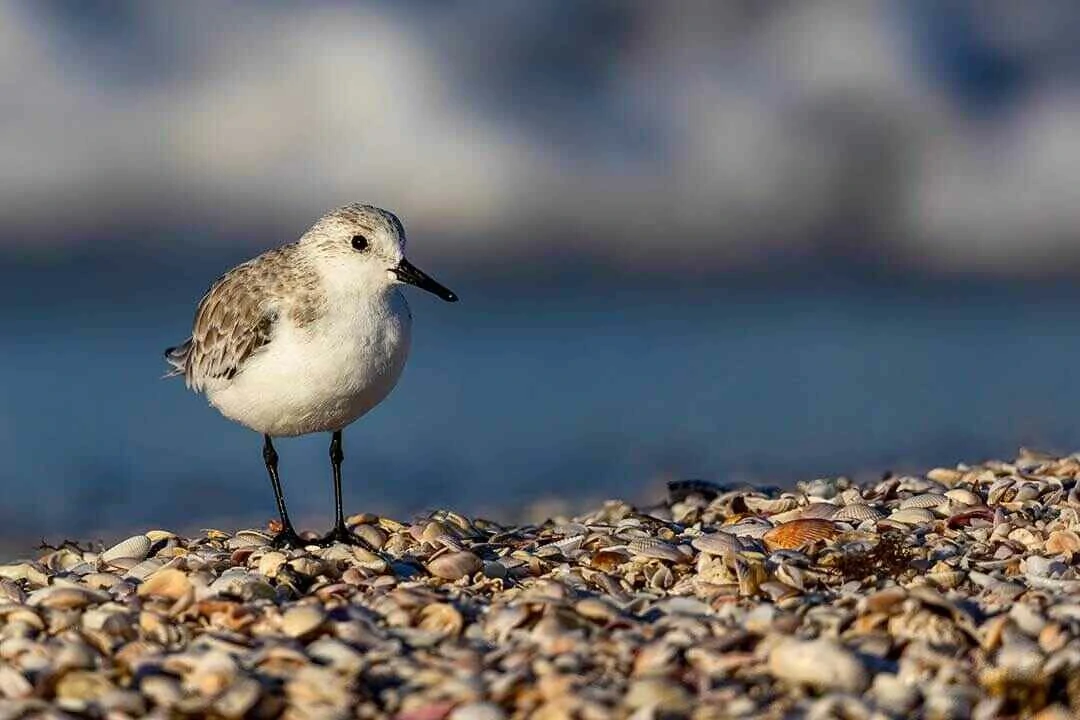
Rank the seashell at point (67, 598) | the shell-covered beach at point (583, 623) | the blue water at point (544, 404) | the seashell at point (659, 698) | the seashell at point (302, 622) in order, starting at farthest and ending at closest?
1. the blue water at point (544, 404)
2. the seashell at point (67, 598)
3. the seashell at point (302, 622)
4. the shell-covered beach at point (583, 623)
5. the seashell at point (659, 698)

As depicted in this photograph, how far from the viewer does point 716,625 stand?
400 cm

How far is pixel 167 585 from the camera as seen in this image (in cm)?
443

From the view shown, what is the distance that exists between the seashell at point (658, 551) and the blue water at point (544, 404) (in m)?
3.37

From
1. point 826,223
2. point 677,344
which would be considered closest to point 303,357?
point 677,344

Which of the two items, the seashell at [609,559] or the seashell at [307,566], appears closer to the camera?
the seashell at [307,566]

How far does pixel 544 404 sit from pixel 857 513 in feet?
16.5

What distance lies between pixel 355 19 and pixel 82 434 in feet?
30.3

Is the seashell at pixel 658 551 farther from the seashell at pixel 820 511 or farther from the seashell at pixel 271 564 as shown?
the seashell at pixel 271 564

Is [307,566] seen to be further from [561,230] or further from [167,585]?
[561,230]

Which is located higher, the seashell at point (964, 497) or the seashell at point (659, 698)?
the seashell at point (964, 497)

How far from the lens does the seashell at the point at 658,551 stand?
4.81m

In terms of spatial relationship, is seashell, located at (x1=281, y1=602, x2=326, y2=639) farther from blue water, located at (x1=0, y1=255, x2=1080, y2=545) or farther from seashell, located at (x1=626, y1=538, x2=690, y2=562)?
blue water, located at (x1=0, y1=255, x2=1080, y2=545)

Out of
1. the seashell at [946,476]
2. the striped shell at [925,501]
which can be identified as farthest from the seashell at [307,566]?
the seashell at [946,476]

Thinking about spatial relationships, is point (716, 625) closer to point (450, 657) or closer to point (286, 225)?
point (450, 657)
